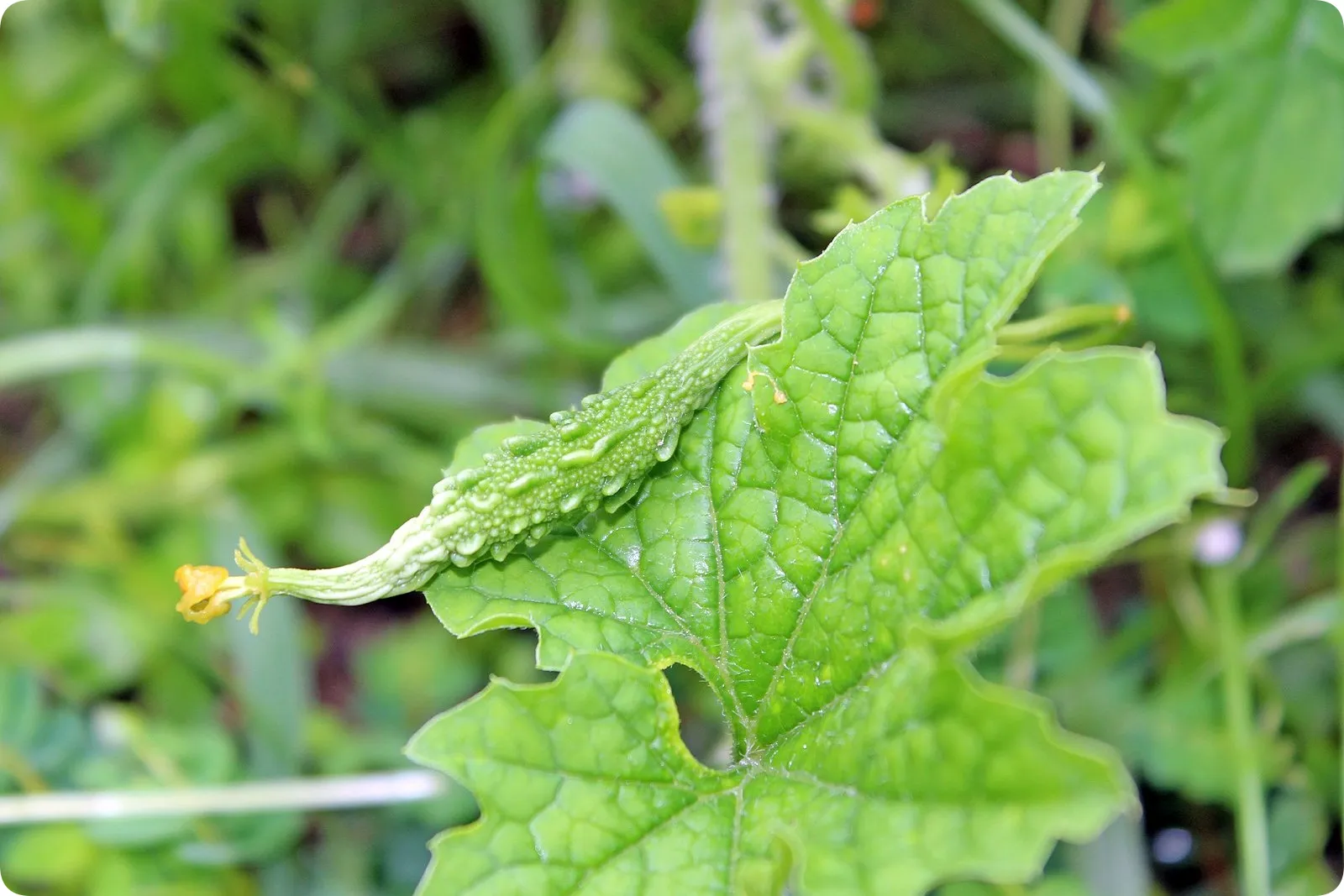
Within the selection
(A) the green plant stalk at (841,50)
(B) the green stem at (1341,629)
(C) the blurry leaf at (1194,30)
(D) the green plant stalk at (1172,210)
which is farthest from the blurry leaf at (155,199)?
(B) the green stem at (1341,629)

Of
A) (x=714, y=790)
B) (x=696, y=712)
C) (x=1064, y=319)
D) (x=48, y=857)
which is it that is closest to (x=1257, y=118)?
(x=1064, y=319)

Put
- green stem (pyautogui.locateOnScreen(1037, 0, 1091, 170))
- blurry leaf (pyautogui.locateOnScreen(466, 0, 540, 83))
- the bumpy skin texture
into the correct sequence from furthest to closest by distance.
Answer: blurry leaf (pyautogui.locateOnScreen(466, 0, 540, 83)), green stem (pyautogui.locateOnScreen(1037, 0, 1091, 170)), the bumpy skin texture

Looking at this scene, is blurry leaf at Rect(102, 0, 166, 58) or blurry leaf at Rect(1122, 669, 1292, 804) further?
blurry leaf at Rect(1122, 669, 1292, 804)

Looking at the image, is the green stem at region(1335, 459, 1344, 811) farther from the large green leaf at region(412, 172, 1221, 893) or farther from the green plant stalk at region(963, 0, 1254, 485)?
the large green leaf at region(412, 172, 1221, 893)

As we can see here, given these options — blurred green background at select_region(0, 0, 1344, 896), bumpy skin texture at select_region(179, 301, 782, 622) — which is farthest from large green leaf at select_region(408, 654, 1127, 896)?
blurred green background at select_region(0, 0, 1344, 896)

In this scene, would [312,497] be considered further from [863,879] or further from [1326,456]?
[1326,456]

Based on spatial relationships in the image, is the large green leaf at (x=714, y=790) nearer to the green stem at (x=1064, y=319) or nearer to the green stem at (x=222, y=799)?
the green stem at (x=1064, y=319)

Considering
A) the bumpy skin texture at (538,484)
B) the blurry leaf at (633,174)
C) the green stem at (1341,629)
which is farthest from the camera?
the blurry leaf at (633,174)
